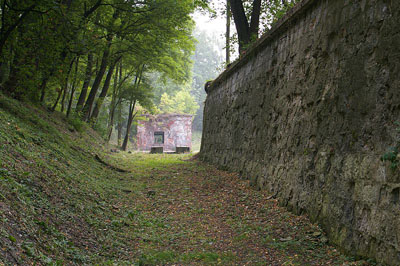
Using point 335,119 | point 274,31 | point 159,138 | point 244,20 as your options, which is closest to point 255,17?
point 244,20

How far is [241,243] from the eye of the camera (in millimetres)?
4477

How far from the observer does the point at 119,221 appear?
5.11m

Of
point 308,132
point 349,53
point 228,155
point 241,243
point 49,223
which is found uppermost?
point 349,53

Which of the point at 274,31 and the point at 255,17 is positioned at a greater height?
the point at 255,17

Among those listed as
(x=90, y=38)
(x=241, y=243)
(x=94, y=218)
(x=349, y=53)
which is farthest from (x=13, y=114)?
(x=349, y=53)

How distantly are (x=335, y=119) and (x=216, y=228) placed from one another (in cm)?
257

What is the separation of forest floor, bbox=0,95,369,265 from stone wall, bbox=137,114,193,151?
2590 centimetres

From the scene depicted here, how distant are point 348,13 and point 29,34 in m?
6.69

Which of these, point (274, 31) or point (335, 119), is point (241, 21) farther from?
point (335, 119)

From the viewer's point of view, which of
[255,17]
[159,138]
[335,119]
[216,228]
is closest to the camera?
[335,119]

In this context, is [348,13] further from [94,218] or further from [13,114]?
[13,114]

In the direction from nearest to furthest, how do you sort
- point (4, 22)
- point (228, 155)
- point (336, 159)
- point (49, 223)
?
point (49, 223) → point (336, 159) → point (4, 22) → point (228, 155)

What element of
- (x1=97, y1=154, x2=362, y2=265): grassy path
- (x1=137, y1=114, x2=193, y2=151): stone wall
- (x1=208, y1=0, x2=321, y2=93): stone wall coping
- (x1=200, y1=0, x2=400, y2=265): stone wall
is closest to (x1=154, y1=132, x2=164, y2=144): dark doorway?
(x1=137, y1=114, x2=193, y2=151): stone wall

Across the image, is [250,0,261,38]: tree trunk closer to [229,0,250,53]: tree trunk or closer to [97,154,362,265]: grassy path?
[229,0,250,53]: tree trunk
